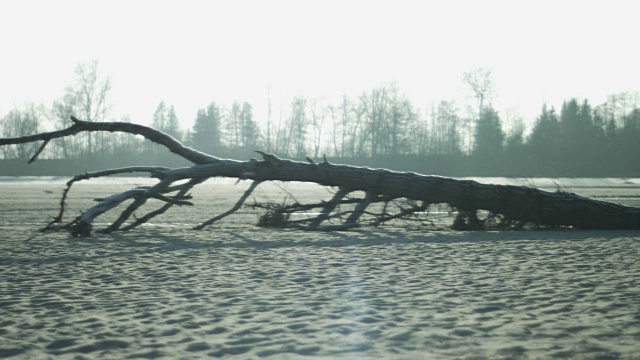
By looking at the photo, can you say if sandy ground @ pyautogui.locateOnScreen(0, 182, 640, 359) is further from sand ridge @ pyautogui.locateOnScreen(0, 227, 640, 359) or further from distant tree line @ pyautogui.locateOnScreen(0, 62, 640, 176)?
distant tree line @ pyautogui.locateOnScreen(0, 62, 640, 176)

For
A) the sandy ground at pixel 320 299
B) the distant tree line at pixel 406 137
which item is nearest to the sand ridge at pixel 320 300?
the sandy ground at pixel 320 299

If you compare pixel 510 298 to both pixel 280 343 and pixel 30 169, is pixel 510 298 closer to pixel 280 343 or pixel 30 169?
pixel 280 343

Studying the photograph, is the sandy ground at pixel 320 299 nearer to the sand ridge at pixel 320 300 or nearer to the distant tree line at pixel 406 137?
the sand ridge at pixel 320 300

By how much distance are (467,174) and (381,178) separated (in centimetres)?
4372

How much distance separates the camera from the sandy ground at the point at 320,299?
3166mm

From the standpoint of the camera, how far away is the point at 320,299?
14.2 feet

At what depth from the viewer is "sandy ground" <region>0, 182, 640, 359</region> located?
317cm

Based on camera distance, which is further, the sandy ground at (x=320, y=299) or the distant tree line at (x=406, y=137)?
the distant tree line at (x=406, y=137)

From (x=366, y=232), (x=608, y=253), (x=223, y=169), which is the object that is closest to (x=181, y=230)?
(x=223, y=169)

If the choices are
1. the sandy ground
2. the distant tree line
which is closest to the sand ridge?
the sandy ground

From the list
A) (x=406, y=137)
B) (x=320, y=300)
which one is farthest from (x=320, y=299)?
(x=406, y=137)

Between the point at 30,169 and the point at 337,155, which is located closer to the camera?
the point at 30,169

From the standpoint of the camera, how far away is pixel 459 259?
6363 millimetres

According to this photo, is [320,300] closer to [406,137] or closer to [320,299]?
[320,299]
